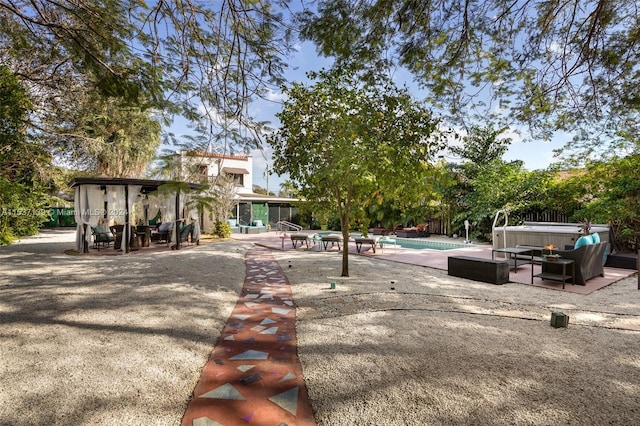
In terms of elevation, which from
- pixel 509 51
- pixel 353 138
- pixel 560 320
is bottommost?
pixel 560 320

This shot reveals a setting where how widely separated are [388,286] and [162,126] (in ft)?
17.1

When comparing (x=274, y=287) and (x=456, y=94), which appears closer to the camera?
(x=456, y=94)

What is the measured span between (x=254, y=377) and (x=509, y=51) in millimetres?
5352

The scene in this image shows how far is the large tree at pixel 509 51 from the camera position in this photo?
3.96 meters

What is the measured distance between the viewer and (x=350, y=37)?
4.36 metres

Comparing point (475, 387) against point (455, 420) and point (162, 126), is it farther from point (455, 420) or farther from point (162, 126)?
point (162, 126)

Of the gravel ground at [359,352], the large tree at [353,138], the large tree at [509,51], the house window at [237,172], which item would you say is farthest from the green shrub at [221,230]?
the large tree at [509,51]

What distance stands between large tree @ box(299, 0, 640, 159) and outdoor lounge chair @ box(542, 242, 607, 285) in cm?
256

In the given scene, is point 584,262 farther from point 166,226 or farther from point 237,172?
point 237,172

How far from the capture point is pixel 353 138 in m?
6.40

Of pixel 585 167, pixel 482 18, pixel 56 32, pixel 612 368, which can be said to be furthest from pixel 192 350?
pixel 585 167

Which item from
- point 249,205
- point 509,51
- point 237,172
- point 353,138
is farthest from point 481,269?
point 237,172

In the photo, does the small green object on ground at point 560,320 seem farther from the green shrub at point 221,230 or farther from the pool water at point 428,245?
the green shrub at point 221,230

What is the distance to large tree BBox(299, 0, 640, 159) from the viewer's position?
396cm
